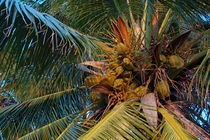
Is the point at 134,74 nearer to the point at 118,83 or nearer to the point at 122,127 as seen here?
the point at 118,83

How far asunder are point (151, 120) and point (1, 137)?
1.85 metres

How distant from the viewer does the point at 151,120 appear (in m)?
2.67

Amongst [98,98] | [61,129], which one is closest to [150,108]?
[98,98]

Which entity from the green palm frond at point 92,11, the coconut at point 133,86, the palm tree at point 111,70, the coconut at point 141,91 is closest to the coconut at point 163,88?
the palm tree at point 111,70

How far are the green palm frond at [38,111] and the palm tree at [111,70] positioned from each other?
1 centimetres

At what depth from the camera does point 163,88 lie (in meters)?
2.92

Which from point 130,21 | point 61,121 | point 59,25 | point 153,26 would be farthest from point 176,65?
point 61,121

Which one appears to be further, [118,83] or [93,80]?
[93,80]

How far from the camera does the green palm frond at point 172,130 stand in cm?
227

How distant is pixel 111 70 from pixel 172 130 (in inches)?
37.1

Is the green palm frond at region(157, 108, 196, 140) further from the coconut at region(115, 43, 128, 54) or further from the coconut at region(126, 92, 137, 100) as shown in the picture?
the coconut at region(115, 43, 128, 54)

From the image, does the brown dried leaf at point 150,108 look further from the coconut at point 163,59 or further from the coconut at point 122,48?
the coconut at point 122,48

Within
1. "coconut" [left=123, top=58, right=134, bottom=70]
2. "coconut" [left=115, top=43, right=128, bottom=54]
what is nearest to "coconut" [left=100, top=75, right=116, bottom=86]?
"coconut" [left=123, top=58, right=134, bottom=70]

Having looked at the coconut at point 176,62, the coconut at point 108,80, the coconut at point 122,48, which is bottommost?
the coconut at point 176,62
